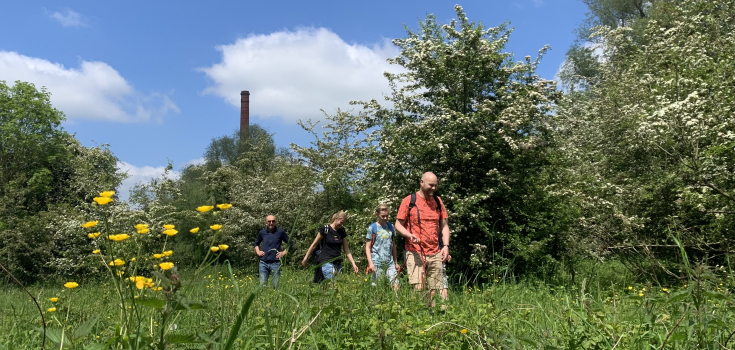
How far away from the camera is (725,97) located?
32.3 ft

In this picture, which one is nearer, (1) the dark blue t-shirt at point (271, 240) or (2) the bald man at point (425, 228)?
(2) the bald man at point (425, 228)

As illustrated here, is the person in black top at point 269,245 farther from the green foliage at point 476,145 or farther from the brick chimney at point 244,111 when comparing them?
the brick chimney at point 244,111

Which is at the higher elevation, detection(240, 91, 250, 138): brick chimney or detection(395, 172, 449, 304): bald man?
detection(240, 91, 250, 138): brick chimney

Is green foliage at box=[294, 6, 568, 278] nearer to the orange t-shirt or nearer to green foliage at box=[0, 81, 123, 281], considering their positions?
the orange t-shirt

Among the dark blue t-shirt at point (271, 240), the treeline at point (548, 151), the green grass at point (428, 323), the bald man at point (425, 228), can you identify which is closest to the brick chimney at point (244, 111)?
the treeline at point (548, 151)

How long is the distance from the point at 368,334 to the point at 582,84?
119 ft

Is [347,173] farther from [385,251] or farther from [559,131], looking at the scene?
[385,251]

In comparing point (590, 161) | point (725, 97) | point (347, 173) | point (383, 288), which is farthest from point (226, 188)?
point (383, 288)

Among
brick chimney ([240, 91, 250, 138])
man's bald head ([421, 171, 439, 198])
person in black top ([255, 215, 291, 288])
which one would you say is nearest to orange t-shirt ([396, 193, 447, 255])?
man's bald head ([421, 171, 439, 198])

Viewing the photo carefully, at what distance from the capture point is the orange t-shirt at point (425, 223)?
5.57 meters

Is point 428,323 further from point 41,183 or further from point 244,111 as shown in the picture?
point 244,111

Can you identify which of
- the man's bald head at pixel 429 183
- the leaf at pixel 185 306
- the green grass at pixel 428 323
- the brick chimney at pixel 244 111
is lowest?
the green grass at pixel 428 323

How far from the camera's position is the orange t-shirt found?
5.57 metres

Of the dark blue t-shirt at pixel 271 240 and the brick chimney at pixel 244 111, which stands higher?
the brick chimney at pixel 244 111
